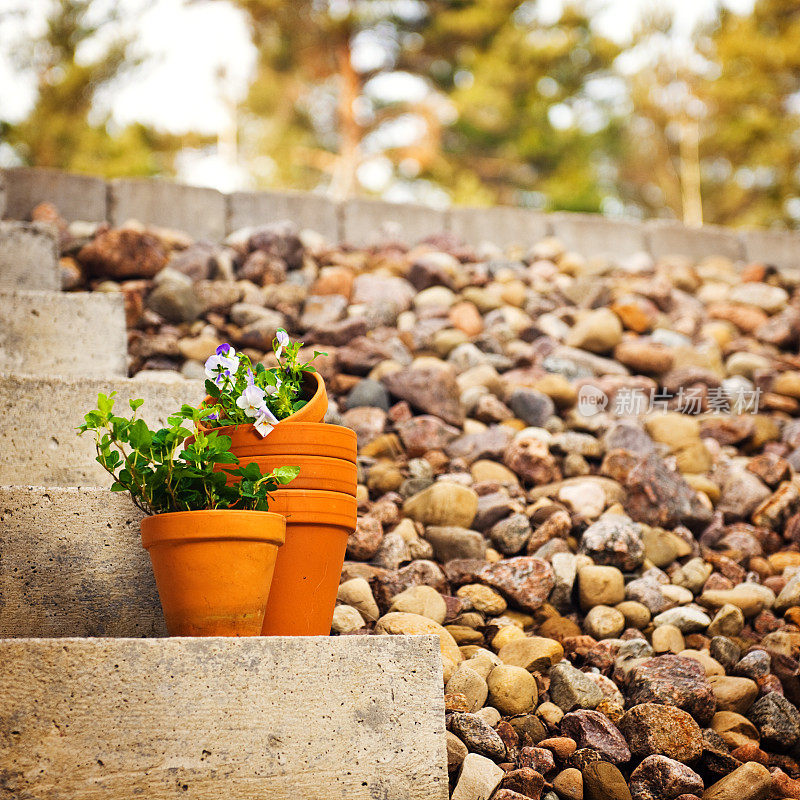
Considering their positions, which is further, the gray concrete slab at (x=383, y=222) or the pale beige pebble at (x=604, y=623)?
the gray concrete slab at (x=383, y=222)

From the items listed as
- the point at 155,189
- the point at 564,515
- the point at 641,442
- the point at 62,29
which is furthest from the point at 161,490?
the point at 62,29

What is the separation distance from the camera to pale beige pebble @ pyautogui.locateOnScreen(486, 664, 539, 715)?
6.06ft

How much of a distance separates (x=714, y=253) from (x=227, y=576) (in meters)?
3.81

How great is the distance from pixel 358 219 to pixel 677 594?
2.32m

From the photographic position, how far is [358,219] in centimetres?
404

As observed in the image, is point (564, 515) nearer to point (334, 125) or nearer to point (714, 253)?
point (714, 253)

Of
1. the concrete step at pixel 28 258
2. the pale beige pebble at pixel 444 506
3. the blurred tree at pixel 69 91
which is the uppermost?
the blurred tree at pixel 69 91

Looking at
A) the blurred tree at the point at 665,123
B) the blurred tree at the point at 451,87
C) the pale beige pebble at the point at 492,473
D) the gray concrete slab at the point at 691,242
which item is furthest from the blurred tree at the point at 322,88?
the pale beige pebble at the point at 492,473

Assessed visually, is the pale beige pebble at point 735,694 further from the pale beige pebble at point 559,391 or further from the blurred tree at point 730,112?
the blurred tree at point 730,112

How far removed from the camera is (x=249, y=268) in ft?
11.0

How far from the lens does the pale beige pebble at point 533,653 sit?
6.47 feet

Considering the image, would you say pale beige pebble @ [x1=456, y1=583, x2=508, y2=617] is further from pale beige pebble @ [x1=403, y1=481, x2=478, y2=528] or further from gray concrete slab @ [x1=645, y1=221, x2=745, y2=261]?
gray concrete slab @ [x1=645, y1=221, x2=745, y2=261]

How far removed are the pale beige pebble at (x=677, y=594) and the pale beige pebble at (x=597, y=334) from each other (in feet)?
4.06

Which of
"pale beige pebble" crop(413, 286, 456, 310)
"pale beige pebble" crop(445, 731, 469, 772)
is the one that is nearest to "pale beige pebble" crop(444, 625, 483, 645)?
"pale beige pebble" crop(445, 731, 469, 772)
